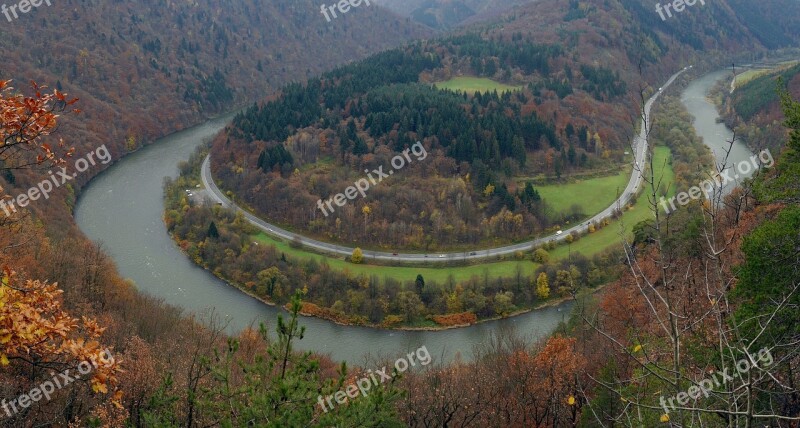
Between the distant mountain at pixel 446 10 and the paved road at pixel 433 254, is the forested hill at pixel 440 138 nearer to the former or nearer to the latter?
the paved road at pixel 433 254

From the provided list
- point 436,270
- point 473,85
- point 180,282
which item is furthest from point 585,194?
point 180,282

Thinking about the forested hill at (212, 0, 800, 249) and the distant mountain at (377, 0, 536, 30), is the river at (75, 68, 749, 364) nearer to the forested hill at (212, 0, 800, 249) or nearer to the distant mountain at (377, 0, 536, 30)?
the forested hill at (212, 0, 800, 249)

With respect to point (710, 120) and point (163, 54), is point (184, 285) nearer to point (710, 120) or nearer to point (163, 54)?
point (163, 54)

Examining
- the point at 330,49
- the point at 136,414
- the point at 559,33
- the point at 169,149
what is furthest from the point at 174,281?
the point at 330,49

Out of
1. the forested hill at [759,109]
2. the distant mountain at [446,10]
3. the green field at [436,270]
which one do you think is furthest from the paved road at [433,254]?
the distant mountain at [446,10]

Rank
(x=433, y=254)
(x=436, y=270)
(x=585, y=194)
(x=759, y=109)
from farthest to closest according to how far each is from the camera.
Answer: (x=759, y=109) < (x=585, y=194) < (x=433, y=254) < (x=436, y=270)
